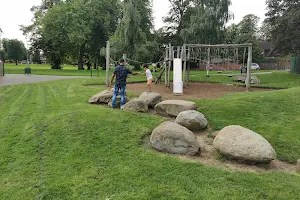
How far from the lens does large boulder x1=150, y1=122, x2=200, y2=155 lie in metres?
5.34

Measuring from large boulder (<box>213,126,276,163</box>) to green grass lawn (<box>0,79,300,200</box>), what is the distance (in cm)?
Result: 42

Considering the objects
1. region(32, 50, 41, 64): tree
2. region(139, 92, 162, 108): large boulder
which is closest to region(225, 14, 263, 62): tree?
region(139, 92, 162, 108): large boulder

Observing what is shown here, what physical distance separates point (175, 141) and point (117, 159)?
3.93 ft

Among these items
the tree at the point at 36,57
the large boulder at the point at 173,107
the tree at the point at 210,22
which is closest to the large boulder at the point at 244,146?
the large boulder at the point at 173,107

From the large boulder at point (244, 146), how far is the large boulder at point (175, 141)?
52cm

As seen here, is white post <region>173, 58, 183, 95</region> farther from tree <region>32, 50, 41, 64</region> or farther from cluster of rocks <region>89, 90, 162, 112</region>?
tree <region>32, 50, 41, 64</region>

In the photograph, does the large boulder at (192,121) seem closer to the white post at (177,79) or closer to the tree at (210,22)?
the white post at (177,79)

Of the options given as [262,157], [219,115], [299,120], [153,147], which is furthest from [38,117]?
[299,120]

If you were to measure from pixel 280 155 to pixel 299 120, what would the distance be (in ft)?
Result: 7.02

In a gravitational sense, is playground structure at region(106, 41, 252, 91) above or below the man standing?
above

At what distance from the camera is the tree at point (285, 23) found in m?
20.9

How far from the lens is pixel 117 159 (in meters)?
4.99

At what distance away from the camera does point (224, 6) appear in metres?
25.8

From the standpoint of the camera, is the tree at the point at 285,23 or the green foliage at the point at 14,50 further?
the green foliage at the point at 14,50
